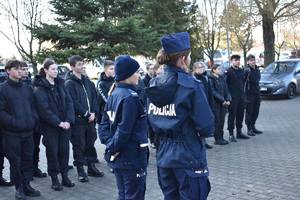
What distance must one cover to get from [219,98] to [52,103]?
432cm

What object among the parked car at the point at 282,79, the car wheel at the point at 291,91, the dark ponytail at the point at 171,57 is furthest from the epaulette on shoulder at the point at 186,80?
the car wheel at the point at 291,91

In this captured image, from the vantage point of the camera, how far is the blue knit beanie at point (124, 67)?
13.9 ft

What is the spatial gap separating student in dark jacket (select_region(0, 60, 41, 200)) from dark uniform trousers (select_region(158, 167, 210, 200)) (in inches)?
123

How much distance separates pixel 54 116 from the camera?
6.50 metres

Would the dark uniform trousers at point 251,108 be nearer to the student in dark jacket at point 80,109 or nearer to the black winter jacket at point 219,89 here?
the black winter jacket at point 219,89

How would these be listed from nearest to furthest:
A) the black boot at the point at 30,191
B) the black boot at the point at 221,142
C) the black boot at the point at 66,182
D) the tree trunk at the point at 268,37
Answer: the black boot at the point at 30,191 < the black boot at the point at 66,182 < the black boot at the point at 221,142 < the tree trunk at the point at 268,37

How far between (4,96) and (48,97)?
0.65 m

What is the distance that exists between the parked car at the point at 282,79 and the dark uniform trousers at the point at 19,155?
15293mm

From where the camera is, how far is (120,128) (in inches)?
162

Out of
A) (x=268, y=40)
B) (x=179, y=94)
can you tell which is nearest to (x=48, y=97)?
(x=179, y=94)

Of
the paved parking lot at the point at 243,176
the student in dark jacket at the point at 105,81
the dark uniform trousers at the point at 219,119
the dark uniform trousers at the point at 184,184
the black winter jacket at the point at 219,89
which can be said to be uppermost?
the student in dark jacket at the point at 105,81

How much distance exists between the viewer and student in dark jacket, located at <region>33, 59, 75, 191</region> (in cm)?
652

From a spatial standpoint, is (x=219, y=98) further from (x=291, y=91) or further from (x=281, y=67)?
(x=281, y=67)

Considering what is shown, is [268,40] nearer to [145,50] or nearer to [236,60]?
[145,50]
